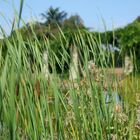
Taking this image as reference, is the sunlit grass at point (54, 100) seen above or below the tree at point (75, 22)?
below

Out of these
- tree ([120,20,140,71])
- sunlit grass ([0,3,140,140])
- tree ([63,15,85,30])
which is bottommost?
sunlit grass ([0,3,140,140])

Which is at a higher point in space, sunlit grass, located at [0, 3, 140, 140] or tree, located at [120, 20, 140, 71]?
tree, located at [120, 20, 140, 71]

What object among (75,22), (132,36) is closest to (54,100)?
(75,22)

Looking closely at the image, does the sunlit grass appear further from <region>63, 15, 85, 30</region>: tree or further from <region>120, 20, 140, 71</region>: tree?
<region>120, 20, 140, 71</region>: tree

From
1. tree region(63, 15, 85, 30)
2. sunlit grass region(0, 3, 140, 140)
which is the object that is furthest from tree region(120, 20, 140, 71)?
sunlit grass region(0, 3, 140, 140)

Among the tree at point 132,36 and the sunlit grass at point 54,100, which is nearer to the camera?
the sunlit grass at point 54,100

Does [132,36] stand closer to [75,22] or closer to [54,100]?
[75,22]

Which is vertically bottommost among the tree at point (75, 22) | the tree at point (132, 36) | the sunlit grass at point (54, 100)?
the sunlit grass at point (54, 100)

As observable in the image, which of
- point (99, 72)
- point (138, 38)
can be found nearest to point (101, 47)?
point (99, 72)

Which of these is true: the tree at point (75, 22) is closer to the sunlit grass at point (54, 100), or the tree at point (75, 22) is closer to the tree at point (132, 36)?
the sunlit grass at point (54, 100)

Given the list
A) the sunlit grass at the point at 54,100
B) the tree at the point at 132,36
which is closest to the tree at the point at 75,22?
the sunlit grass at the point at 54,100

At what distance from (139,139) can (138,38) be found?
1850cm

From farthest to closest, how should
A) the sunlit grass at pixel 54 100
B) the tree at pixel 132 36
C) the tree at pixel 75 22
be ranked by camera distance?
the tree at pixel 132 36 < the tree at pixel 75 22 < the sunlit grass at pixel 54 100

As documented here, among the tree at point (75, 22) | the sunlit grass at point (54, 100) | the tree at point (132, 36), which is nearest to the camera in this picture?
the sunlit grass at point (54, 100)
